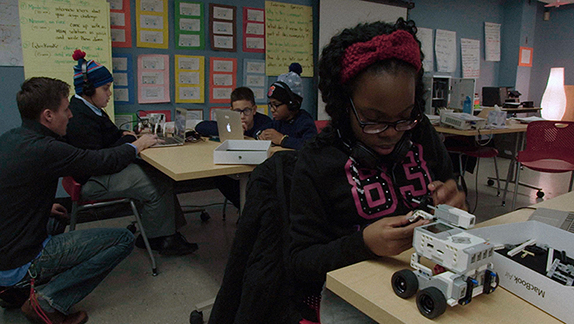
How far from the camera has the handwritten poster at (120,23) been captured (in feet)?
10.0

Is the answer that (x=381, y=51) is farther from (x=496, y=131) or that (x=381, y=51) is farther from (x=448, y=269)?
(x=496, y=131)

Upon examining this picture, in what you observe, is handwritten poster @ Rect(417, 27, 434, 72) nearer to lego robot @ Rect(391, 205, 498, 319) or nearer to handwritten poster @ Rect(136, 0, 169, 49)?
handwritten poster @ Rect(136, 0, 169, 49)

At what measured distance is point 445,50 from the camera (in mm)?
5699

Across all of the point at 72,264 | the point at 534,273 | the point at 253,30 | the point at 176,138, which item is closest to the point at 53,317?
the point at 72,264

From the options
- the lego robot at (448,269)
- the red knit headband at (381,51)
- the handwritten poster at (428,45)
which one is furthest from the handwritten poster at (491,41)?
the lego robot at (448,269)

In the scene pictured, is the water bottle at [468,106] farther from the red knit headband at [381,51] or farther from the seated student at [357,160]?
the red knit headband at [381,51]

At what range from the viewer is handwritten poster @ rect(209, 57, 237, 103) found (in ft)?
11.9

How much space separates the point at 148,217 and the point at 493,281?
2098 mm

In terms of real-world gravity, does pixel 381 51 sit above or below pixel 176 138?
above

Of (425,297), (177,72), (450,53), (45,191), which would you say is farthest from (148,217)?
(450,53)

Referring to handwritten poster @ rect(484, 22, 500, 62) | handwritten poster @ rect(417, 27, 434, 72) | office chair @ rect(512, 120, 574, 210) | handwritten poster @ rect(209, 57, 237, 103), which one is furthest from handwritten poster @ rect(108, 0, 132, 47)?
handwritten poster @ rect(484, 22, 500, 62)

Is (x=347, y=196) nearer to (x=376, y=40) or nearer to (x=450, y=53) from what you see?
(x=376, y=40)

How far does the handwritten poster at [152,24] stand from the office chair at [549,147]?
10.8 feet

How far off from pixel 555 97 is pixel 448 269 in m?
7.25
